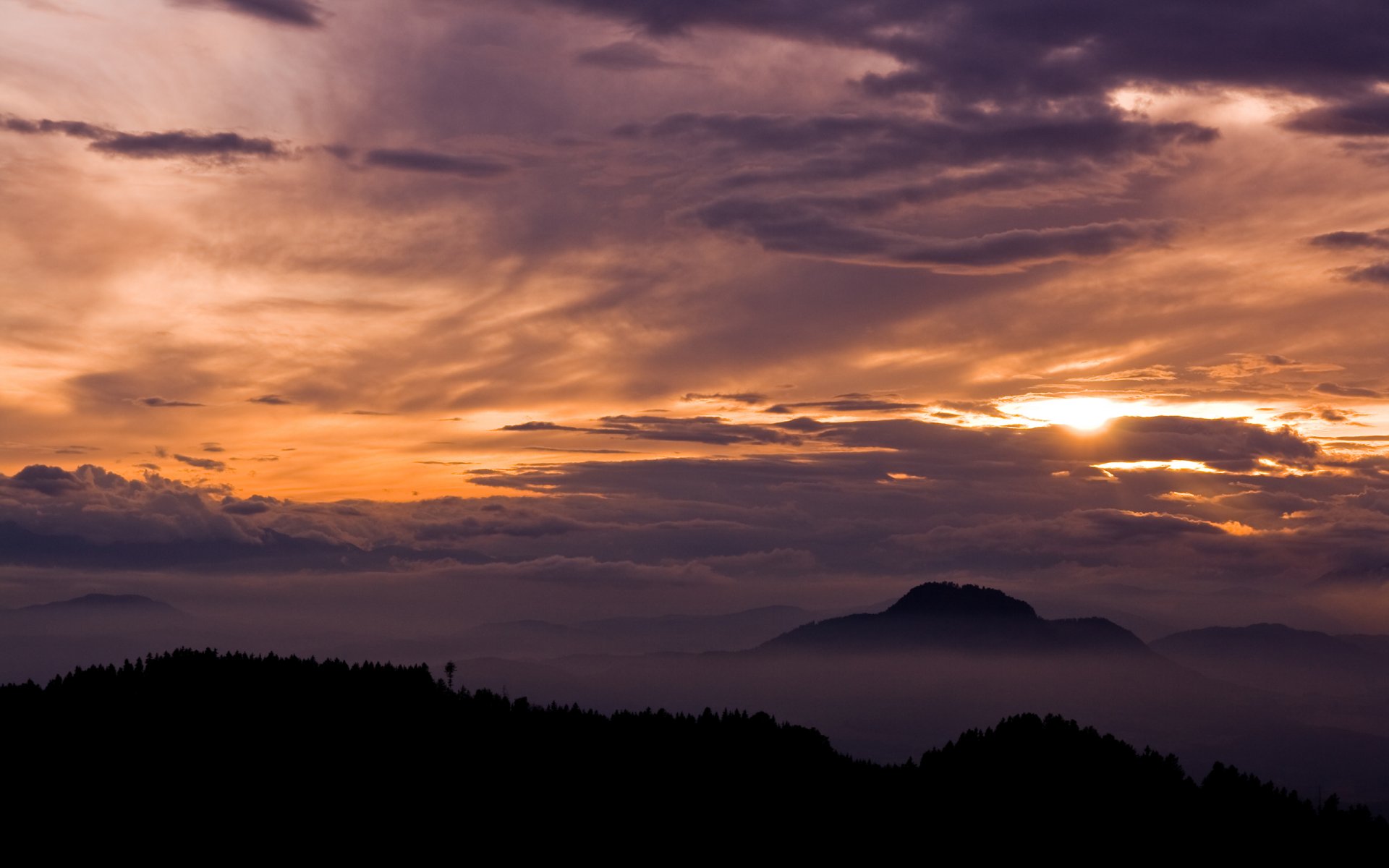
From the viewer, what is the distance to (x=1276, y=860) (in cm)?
19775

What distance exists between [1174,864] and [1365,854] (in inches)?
1050

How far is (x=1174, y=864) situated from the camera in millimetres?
198875

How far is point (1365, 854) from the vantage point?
194m

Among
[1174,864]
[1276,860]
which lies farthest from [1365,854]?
[1174,864]

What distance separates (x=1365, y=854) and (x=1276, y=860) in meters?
12.2

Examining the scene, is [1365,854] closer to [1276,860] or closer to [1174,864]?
[1276,860]

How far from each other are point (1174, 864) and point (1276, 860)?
14693mm
